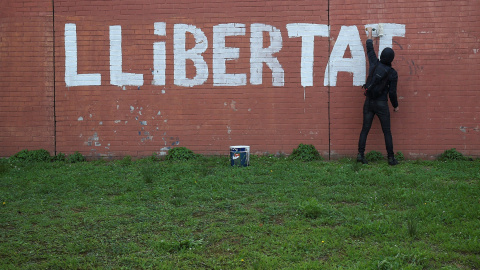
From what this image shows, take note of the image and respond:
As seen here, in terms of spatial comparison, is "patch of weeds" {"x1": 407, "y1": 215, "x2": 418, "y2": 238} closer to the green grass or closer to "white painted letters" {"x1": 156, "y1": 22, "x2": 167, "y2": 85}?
the green grass

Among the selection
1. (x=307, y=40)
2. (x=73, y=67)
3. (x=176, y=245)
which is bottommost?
(x=176, y=245)

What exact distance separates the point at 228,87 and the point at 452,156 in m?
4.90

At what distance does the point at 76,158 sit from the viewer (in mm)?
9516

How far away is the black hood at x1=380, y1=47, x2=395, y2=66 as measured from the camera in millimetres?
8672

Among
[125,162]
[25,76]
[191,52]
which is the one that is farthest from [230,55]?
[25,76]

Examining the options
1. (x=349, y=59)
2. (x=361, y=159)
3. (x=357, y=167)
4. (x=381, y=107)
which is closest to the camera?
(x=357, y=167)

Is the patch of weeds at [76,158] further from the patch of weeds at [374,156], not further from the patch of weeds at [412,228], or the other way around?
the patch of weeds at [412,228]

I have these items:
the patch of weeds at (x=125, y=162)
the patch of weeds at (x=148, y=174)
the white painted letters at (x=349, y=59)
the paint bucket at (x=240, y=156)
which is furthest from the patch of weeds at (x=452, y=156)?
the patch of weeds at (x=125, y=162)

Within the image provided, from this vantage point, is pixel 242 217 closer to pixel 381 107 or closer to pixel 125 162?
pixel 125 162

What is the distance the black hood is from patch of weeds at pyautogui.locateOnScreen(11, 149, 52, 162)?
7.22m

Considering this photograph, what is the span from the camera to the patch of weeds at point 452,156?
9172 millimetres

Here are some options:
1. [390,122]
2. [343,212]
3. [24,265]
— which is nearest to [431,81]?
[390,122]

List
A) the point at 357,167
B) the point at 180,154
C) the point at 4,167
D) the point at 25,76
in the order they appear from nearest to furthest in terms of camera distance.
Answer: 1. the point at 357,167
2. the point at 4,167
3. the point at 180,154
4. the point at 25,76

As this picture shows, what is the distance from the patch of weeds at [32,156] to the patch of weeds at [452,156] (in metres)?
8.30
